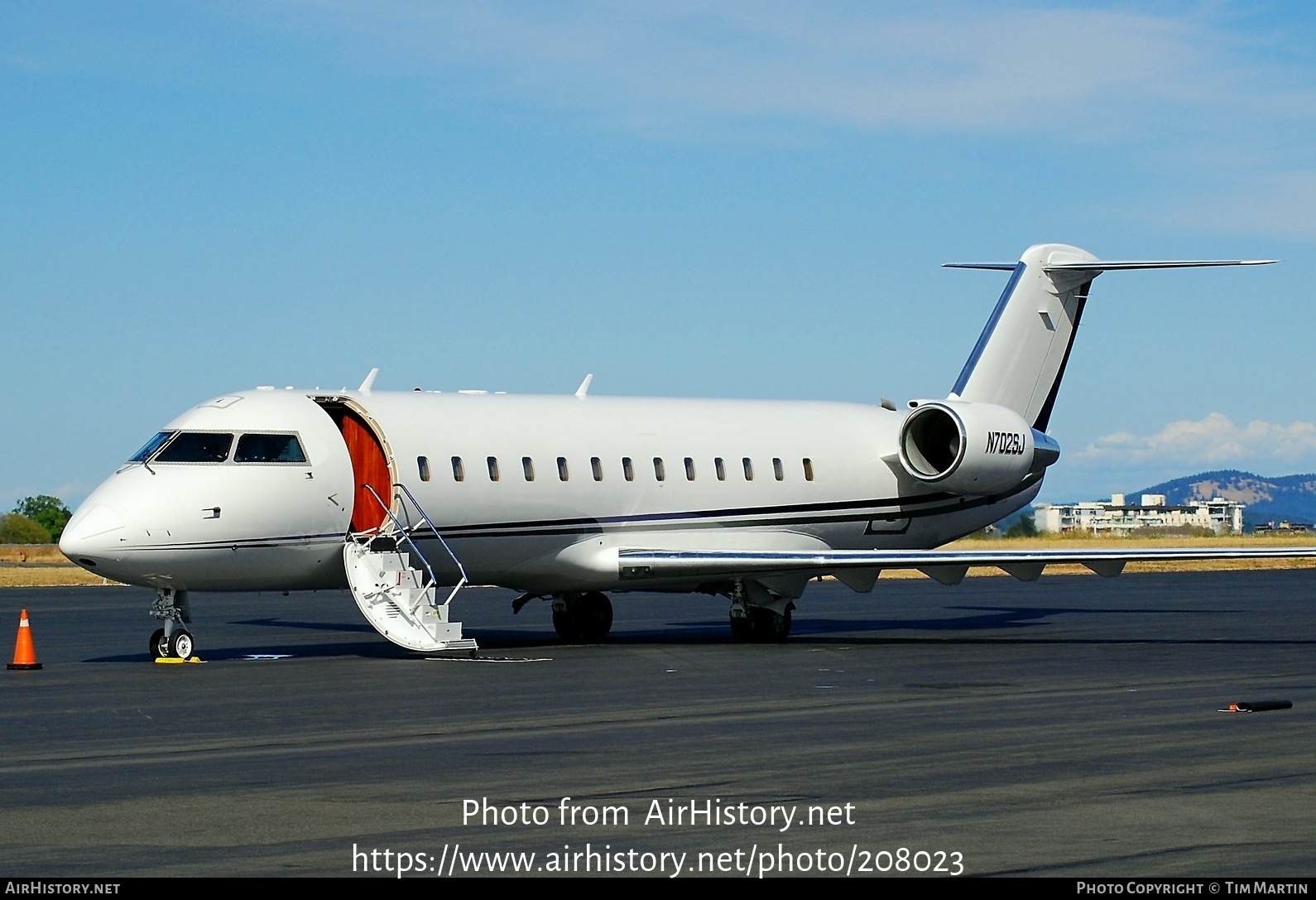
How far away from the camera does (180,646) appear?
70.5ft

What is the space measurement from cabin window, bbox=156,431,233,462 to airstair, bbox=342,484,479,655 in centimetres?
197

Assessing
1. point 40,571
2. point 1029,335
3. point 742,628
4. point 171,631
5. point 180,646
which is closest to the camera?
point 180,646

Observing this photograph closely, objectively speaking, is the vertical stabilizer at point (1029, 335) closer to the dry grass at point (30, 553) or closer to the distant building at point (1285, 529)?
the dry grass at point (30, 553)

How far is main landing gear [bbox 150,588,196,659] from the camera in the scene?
70.4 feet

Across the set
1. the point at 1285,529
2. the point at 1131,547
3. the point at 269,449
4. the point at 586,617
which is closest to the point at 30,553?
the point at 1131,547

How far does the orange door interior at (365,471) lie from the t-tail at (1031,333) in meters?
11.0

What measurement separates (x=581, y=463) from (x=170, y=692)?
8996 mm

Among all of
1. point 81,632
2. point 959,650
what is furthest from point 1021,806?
point 81,632

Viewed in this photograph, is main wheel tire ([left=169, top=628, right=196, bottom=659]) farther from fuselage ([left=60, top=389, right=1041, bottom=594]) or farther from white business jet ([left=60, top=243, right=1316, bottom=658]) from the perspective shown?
fuselage ([left=60, top=389, right=1041, bottom=594])

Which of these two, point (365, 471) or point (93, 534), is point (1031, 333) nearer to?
point (365, 471)

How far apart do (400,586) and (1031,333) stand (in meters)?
13.3

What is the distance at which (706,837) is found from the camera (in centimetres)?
918
